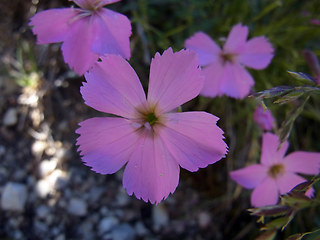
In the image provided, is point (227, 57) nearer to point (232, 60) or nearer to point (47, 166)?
point (232, 60)

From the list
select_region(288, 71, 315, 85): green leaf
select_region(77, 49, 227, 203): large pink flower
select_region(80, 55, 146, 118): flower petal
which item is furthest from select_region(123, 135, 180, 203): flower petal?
select_region(288, 71, 315, 85): green leaf

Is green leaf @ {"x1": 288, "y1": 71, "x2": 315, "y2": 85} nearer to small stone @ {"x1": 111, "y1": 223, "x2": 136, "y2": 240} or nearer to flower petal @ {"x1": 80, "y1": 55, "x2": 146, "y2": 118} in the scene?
flower petal @ {"x1": 80, "y1": 55, "x2": 146, "y2": 118}

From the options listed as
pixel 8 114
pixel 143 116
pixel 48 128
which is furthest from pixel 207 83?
pixel 8 114

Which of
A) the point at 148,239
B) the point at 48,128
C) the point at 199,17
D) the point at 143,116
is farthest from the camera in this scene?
the point at 199,17

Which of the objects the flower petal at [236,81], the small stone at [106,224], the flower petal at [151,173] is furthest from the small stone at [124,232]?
the flower petal at [236,81]

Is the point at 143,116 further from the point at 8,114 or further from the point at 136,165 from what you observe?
the point at 8,114

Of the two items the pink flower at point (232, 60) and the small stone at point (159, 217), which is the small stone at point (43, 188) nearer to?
the small stone at point (159, 217)

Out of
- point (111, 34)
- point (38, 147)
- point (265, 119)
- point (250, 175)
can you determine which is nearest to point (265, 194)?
point (250, 175)
